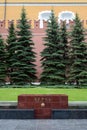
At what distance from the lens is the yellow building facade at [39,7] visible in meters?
29.1

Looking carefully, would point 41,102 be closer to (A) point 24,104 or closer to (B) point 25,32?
(A) point 24,104

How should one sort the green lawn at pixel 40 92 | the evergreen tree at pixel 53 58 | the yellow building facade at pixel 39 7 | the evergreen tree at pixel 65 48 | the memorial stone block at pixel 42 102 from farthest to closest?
1. the yellow building facade at pixel 39 7
2. the evergreen tree at pixel 65 48
3. the evergreen tree at pixel 53 58
4. the green lawn at pixel 40 92
5. the memorial stone block at pixel 42 102

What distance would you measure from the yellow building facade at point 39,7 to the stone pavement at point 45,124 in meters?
21.8

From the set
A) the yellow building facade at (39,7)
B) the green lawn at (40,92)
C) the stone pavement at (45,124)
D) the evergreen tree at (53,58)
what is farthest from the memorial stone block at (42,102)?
the yellow building facade at (39,7)

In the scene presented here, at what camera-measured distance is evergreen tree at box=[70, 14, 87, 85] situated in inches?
730

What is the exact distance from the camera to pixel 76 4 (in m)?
29.2

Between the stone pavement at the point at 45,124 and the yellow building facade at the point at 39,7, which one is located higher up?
the yellow building facade at the point at 39,7

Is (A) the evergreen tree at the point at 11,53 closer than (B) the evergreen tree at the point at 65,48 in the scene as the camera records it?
Yes

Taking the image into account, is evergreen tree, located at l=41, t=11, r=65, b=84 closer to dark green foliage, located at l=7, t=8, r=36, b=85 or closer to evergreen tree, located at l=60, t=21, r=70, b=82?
evergreen tree, located at l=60, t=21, r=70, b=82

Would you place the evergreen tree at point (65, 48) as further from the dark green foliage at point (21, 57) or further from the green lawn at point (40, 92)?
the green lawn at point (40, 92)

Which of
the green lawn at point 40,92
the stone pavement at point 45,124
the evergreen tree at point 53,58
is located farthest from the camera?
the evergreen tree at point 53,58

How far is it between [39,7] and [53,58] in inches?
438

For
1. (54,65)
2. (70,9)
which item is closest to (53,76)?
(54,65)

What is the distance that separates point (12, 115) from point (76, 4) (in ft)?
73.4
